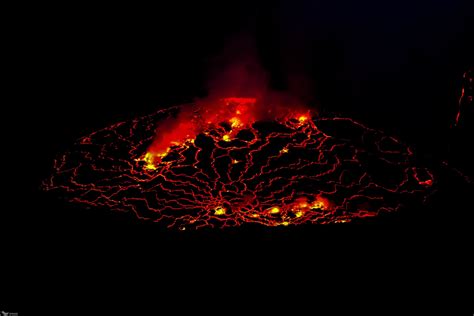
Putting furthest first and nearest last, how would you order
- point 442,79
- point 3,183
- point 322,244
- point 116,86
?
point 116,86 < point 442,79 < point 3,183 < point 322,244


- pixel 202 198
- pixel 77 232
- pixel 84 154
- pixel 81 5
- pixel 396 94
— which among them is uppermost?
pixel 81 5

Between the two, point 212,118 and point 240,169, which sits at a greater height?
point 212,118

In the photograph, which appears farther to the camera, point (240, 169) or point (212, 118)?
point (212, 118)

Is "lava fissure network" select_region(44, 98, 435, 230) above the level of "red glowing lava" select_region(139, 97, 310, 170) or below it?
below

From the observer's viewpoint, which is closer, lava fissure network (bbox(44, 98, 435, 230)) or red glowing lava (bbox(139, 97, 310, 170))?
lava fissure network (bbox(44, 98, 435, 230))

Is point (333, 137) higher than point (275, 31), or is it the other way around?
point (275, 31)

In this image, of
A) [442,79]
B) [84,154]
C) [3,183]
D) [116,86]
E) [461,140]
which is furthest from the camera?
[116,86]

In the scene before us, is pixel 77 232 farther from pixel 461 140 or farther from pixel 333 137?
pixel 461 140

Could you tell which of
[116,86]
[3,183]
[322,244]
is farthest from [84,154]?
[322,244]
